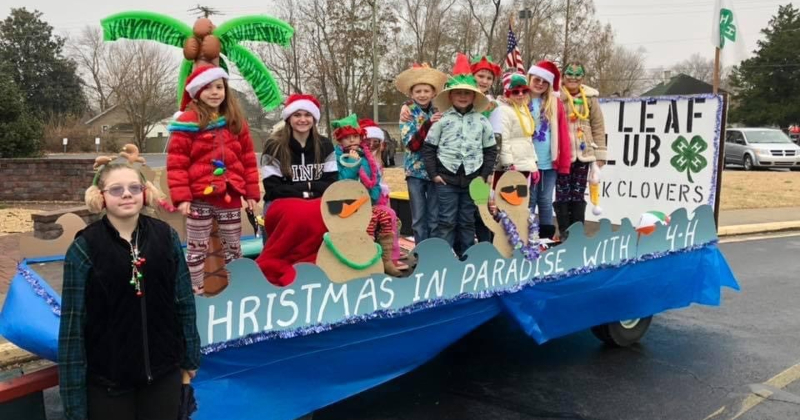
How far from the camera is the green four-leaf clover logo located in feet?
16.8

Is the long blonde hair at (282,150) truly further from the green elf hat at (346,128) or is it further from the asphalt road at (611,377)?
the asphalt road at (611,377)

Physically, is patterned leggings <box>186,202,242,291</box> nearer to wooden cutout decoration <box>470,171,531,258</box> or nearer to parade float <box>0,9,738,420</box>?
parade float <box>0,9,738,420</box>

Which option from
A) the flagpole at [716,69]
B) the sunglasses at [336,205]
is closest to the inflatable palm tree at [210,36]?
the sunglasses at [336,205]

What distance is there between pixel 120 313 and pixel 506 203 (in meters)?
2.34

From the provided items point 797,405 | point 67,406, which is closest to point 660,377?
point 797,405

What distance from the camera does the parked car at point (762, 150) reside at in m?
21.8

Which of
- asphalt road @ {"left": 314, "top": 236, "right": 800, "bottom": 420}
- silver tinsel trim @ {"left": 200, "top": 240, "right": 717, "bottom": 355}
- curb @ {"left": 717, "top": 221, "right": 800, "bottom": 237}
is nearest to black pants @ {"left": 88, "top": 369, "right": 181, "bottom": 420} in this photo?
silver tinsel trim @ {"left": 200, "top": 240, "right": 717, "bottom": 355}

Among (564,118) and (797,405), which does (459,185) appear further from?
(797,405)

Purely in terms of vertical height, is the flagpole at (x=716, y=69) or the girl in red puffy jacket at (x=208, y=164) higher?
the flagpole at (x=716, y=69)

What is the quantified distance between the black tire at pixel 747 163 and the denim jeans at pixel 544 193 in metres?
20.1

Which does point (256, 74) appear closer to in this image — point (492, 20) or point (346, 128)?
point (346, 128)

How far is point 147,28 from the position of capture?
4102 mm

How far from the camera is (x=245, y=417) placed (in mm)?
2879

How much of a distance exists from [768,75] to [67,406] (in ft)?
152
